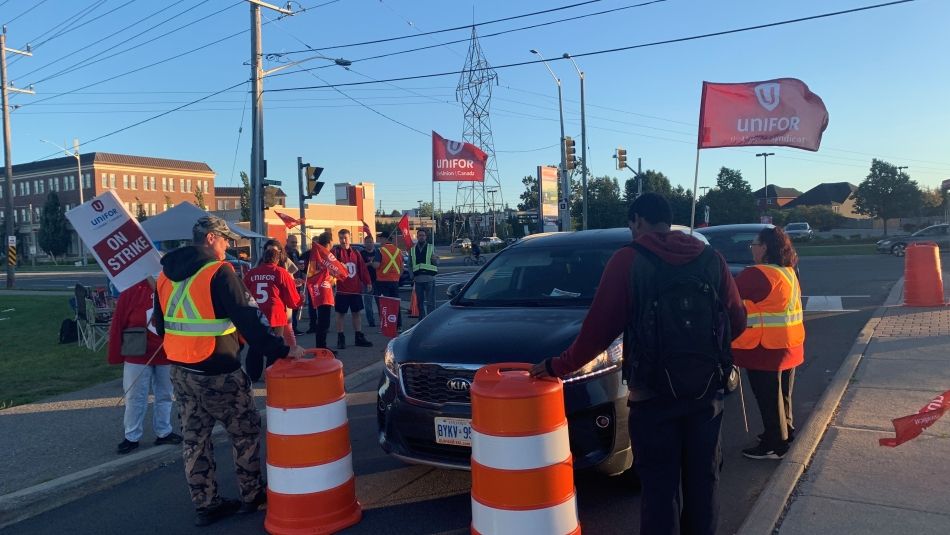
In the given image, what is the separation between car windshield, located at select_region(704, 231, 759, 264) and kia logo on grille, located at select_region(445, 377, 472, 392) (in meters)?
7.70

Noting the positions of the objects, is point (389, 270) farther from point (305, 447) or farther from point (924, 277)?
point (924, 277)

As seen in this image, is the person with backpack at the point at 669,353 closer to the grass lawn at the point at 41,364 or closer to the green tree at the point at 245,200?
the grass lawn at the point at 41,364

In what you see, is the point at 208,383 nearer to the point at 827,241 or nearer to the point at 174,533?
the point at 174,533

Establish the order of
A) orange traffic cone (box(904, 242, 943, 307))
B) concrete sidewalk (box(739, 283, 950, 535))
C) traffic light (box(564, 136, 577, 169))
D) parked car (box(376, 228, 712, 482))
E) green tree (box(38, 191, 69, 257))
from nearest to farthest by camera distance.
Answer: concrete sidewalk (box(739, 283, 950, 535)) < parked car (box(376, 228, 712, 482)) < orange traffic cone (box(904, 242, 943, 307)) < traffic light (box(564, 136, 577, 169)) < green tree (box(38, 191, 69, 257))

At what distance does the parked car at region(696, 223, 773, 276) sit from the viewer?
437 inches

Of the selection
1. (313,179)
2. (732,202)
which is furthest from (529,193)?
(313,179)

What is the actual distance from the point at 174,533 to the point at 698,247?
11.9ft

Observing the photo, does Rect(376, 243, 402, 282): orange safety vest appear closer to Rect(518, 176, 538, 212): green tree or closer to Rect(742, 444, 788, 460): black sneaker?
Rect(742, 444, 788, 460): black sneaker

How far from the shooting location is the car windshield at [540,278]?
569 centimetres

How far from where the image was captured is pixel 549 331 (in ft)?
15.5

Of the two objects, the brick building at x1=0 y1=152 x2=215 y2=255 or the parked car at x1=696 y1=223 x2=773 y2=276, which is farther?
the brick building at x1=0 y1=152 x2=215 y2=255

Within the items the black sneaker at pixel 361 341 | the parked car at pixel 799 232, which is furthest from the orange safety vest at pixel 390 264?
the parked car at pixel 799 232

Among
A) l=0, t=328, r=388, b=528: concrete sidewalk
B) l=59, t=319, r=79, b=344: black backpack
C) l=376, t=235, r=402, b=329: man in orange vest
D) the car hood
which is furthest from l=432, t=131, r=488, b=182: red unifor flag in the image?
the car hood

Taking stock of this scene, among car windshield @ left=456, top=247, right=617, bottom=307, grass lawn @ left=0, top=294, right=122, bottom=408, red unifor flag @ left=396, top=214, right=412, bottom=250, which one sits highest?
red unifor flag @ left=396, top=214, right=412, bottom=250
